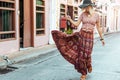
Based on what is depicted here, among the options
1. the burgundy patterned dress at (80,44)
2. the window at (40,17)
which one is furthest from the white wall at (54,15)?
the burgundy patterned dress at (80,44)

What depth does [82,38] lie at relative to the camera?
7.75 m

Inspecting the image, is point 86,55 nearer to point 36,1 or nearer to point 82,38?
point 82,38

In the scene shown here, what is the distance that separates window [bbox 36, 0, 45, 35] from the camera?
52.8 ft

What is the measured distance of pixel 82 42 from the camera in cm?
773

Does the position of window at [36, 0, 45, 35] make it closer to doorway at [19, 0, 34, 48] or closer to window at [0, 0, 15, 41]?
doorway at [19, 0, 34, 48]

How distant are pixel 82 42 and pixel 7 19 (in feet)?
19.2

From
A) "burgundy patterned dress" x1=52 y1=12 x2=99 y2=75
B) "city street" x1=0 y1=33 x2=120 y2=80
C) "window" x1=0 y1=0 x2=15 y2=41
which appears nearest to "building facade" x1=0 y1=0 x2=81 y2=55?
"window" x1=0 y1=0 x2=15 y2=41

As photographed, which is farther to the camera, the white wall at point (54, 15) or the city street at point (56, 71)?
the white wall at point (54, 15)

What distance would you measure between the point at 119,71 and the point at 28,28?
695cm

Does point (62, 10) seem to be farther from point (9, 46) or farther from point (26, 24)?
point (9, 46)

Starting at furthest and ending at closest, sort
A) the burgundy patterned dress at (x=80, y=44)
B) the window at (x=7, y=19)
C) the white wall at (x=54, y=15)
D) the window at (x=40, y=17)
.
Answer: the white wall at (x=54, y=15), the window at (x=40, y=17), the window at (x=7, y=19), the burgundy patterned dress at (x=80, y=44)

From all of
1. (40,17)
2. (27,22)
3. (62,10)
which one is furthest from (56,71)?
(62,10)

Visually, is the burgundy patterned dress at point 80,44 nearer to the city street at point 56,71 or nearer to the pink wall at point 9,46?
the city street at point 56,71

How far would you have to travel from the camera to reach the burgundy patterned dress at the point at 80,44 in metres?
7.72
